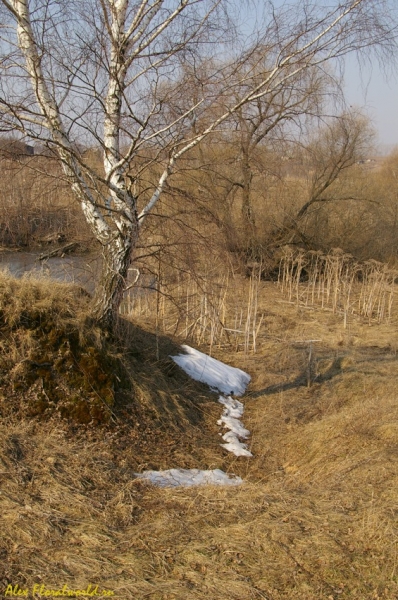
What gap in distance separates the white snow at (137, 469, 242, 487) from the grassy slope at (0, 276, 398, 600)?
15cm

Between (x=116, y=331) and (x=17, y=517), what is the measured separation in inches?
115

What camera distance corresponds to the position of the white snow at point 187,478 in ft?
15.1

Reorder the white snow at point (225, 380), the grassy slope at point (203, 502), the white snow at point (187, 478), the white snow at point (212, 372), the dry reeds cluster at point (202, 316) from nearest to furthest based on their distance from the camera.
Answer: the grassy slope at point (203, 502) → the white snow at point (187, 478) → the white snow at point (225, 380) → the white snow at point (212, 372) → the dry reeds cluster at point (202, 316)

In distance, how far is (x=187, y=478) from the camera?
189 inches

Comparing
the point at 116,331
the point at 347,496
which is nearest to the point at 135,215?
the point at 116,331

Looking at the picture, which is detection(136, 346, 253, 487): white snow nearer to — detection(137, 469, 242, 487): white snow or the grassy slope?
detection(137, 469, 242, 487): white snow

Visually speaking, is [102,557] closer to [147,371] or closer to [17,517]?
[17,517]

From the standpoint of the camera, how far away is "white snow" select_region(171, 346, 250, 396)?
7352 millimetres

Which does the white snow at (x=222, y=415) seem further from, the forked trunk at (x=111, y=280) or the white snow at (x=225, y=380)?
the forked trunk at (x=111, y=280)

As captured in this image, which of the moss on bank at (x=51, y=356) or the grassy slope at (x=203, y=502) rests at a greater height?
the moss on bank at (x=51, y=356)

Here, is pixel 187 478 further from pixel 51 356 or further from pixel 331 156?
pixel 331 156

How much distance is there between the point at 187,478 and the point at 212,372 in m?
2.87

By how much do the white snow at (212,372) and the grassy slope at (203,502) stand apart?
348mm

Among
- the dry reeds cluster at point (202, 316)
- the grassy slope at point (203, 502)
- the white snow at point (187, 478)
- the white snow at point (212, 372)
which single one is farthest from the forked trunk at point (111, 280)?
the dry reeds cluster at point (202, 316)
